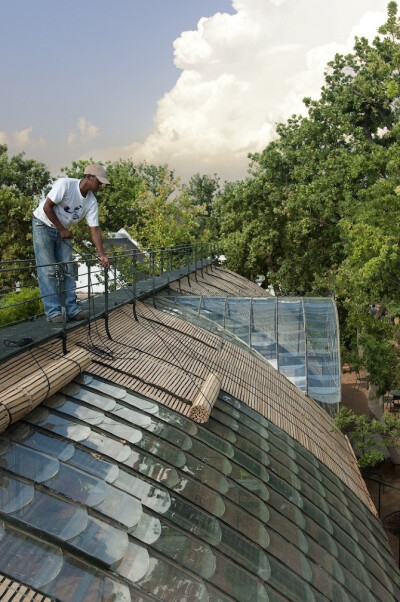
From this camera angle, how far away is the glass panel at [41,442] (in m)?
5.40

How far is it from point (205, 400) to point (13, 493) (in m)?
3.40

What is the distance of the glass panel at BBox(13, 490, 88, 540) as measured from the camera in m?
4.51

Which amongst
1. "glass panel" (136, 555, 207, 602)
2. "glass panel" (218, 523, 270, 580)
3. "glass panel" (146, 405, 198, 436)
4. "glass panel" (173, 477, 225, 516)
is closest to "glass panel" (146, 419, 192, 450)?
"glass panel" (146, 405, 198, 436)

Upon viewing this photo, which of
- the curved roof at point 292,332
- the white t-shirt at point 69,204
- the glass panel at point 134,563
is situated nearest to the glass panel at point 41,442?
the glass panel at point 134,563

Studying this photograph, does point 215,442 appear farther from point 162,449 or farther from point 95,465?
point 95,465

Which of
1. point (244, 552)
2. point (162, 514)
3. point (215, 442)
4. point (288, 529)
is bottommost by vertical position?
point (288, 529)

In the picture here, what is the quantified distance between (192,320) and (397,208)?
7142 mm

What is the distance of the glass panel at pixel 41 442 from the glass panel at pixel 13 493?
536 mm

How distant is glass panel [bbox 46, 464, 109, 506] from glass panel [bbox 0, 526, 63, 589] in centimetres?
64

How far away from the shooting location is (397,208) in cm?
1553

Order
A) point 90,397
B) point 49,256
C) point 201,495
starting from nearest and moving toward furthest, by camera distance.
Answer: point 201,495
point 90,397
point 49,256

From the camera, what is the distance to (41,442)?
549 cm

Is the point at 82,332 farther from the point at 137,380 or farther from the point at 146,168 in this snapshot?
the point at 146,168

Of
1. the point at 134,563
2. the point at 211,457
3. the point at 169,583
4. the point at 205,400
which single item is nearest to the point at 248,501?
the point at 211,457
